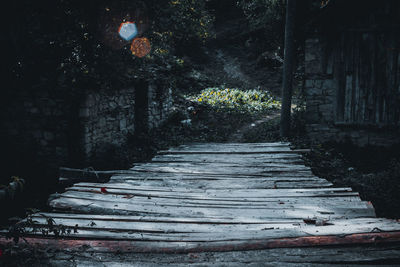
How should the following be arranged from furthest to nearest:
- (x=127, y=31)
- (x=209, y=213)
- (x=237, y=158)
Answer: (x=127, y=31) < (x=237, y=158) < (x=209, y=213)

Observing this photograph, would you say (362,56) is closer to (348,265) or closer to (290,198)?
(290,198)

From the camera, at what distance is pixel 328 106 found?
9312mm

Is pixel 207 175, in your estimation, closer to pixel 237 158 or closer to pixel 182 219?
pixel 237 158

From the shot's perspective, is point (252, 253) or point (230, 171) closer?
point (252, 253)

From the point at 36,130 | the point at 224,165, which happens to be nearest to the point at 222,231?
the point at 224,165

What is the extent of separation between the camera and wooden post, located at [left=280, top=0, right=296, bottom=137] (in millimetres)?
9320

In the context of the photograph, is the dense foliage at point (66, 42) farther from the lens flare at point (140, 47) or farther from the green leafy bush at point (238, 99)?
the green leafy bush at point (238, 99)

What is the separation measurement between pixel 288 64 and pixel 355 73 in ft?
6.21

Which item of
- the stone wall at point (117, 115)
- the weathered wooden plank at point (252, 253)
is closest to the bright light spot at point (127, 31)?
the stone wall at point (117, 115)

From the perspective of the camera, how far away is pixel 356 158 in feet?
28.6

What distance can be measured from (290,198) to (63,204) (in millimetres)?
2847

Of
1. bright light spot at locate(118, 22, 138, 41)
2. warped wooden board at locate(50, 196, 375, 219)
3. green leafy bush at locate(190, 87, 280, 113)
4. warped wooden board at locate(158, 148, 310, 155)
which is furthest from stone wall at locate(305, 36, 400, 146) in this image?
warped wooden board at locate(50, 196, 375, 219)

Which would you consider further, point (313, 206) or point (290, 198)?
point (290, 198)

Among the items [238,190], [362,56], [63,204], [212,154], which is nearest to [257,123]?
[362,56]
